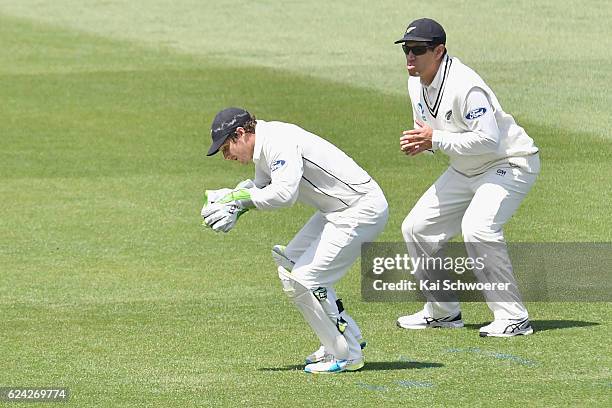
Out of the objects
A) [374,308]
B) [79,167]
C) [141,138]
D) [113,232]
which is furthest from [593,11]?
[374,308]

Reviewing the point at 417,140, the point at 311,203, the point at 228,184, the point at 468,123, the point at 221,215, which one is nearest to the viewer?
the point at 221,215

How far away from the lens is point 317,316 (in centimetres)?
1012

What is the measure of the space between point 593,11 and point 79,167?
1392 cm

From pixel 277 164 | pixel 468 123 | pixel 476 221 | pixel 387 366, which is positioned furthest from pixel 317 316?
pixel 468 123

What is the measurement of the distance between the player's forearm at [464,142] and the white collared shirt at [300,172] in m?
0.92

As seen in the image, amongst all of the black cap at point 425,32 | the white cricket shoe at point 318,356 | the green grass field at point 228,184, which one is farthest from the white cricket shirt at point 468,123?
the white cricket shoe at point 318,356

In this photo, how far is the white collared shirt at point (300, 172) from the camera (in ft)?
32.4

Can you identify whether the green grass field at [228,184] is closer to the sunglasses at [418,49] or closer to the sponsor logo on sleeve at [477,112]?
the sponsor logo on sleeve at [477,112]

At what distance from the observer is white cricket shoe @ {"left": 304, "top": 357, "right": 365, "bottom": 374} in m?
10.2

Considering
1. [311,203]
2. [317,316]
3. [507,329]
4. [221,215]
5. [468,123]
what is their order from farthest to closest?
[507,329] < [468,123] < [311,203] < [317,316] < [221,215]

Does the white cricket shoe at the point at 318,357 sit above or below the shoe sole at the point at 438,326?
above

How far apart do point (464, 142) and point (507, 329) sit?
1.50 m

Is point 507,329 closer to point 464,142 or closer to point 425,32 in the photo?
point 464,142

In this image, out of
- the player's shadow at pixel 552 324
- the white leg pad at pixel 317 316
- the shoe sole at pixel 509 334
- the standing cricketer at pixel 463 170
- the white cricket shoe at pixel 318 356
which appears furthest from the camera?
the player's shadow at pixel 552 324
